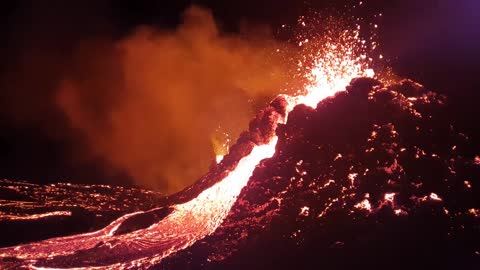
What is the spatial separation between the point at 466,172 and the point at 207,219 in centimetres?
772

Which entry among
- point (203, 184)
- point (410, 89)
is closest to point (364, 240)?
point (410, 89)

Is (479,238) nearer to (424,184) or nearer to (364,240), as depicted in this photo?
(424,184)

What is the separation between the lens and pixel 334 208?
1241 centimetres

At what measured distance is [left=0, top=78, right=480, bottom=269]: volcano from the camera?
11695mm

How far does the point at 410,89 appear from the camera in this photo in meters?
14.8

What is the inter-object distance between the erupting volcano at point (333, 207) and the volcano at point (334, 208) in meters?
0.03

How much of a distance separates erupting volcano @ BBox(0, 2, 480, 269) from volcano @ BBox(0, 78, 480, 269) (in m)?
0.03

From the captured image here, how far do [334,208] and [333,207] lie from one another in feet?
0.14

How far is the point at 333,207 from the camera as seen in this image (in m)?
12.4

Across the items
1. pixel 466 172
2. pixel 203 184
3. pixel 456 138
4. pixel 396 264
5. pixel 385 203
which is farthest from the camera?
pixel 203 184

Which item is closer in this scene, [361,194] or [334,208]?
[334,208]

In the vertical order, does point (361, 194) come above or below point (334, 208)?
above

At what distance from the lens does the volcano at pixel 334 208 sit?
11695 millimetres

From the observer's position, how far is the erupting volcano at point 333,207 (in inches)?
461
